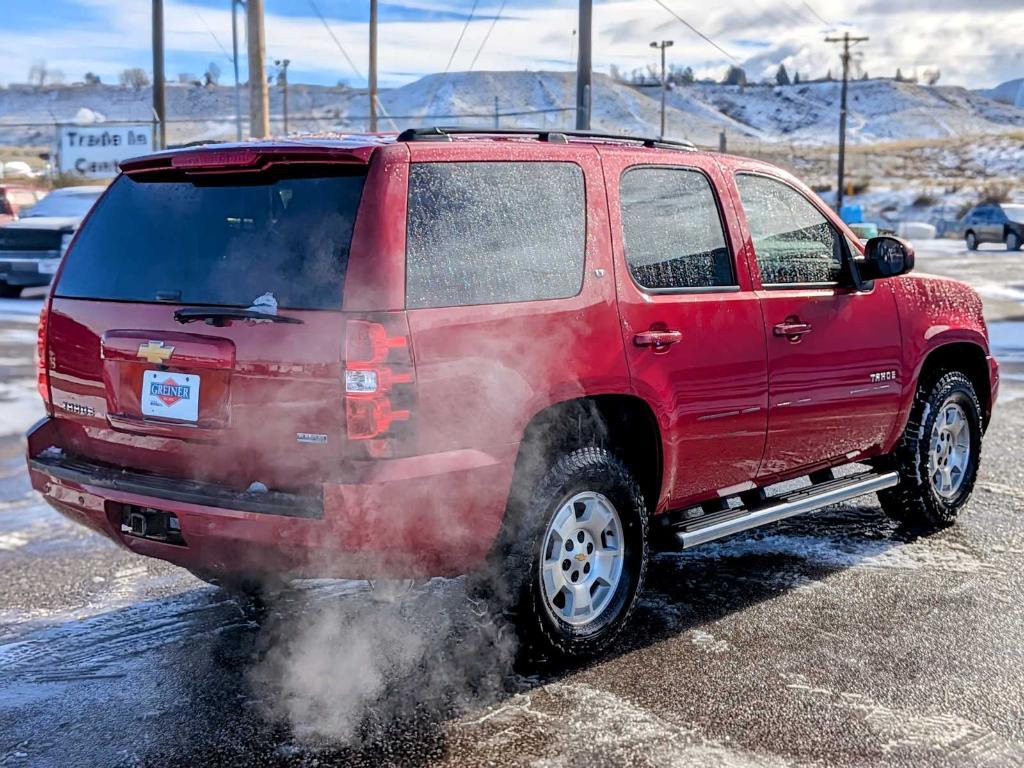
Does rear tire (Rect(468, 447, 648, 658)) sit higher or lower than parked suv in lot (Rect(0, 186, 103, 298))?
lower

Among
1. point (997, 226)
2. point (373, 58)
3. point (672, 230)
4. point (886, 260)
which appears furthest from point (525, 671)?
point (997, 226)

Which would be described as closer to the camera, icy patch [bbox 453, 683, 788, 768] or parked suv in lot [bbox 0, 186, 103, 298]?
icy patch [bbox 453, 683, 788, 768]

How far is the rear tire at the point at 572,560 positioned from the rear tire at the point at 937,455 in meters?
2.08

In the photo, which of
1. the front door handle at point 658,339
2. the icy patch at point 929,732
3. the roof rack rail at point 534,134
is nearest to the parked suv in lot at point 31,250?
the roof rack rail at point 534,134

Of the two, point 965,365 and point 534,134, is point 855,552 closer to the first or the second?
point 965,365

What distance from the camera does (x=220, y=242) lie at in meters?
3.86

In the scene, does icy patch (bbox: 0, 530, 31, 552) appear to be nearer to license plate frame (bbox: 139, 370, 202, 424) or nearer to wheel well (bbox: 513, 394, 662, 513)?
license plate frame (bbox: 139, 370, 202, 424)

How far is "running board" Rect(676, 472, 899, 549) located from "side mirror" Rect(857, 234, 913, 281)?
99 cm

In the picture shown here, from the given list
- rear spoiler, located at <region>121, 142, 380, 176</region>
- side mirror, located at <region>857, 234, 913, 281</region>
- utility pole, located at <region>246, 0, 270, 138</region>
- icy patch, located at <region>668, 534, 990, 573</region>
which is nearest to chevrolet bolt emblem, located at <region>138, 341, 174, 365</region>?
rear spoiler, located at <region>121, 142, 380, 176</region>

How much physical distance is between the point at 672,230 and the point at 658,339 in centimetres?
54

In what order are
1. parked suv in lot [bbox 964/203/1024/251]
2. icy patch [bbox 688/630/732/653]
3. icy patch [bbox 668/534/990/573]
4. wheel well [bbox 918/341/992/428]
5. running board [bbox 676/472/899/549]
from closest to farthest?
icy patch [bbox 688/630/732/653], running board [bbox 676/472/899/549], icy patch [bbox 668/534/990/573], wheel well [bbox 918/341/992/428], parked suv in lot [bbox 964/203/1024/251]

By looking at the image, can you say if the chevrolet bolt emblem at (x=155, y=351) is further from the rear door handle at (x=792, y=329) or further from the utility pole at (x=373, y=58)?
the utility pole at (x=373, y=58)

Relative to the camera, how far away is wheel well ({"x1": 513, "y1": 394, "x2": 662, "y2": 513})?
3943 mm

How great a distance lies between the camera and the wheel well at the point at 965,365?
5.91 metres
